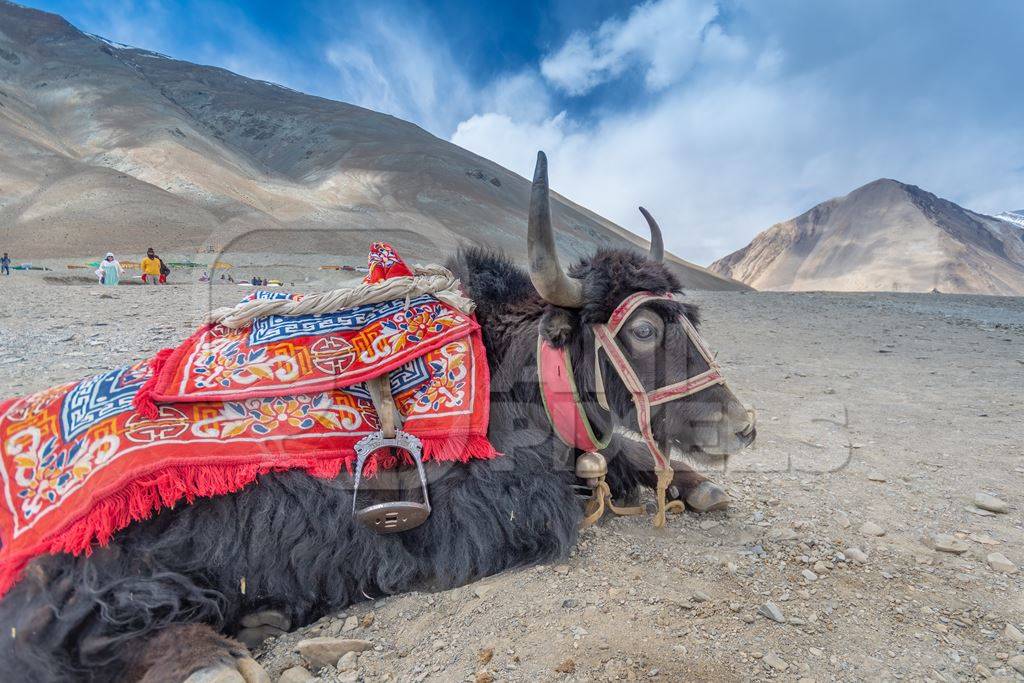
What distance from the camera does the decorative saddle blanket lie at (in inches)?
69.8

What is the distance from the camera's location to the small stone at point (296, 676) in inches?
66.8

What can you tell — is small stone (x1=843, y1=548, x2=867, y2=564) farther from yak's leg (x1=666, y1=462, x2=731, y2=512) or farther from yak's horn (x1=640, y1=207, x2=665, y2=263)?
yak's horn (x1=640, y1=207, x2=665, y2=263)

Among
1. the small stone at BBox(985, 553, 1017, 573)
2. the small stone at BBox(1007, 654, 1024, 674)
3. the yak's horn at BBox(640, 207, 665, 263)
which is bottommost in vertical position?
the small stone at BBox(1007, 654, 1024, 674)

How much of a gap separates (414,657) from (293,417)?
90 centimetres

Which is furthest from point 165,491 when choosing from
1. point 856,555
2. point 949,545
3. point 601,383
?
point 949,545

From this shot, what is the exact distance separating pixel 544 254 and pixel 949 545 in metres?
2.00

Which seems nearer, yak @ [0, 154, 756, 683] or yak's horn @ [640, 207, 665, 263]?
yak @ [0, 154, 756, 683]

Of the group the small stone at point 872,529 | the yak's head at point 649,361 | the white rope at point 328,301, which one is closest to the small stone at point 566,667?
the yak's head at point 649,361

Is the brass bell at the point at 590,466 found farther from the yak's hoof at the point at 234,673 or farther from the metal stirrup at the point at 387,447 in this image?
the yak's hoof at the point at 234,673

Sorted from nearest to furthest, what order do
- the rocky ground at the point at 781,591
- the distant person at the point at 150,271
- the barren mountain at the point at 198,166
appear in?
the rocky ground at the point at 781,591 < the distant person at the point at 150,271 < the barren mountain at the point at 198,166

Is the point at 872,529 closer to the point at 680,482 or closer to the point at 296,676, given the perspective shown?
the point at 680,482

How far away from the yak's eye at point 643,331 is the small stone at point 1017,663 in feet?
4.79

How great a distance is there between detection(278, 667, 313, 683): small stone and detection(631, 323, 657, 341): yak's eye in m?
1.67

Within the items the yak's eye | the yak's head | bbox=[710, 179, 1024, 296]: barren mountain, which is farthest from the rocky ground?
bbox=[710, 179, 1024, 296]: barren mountain
